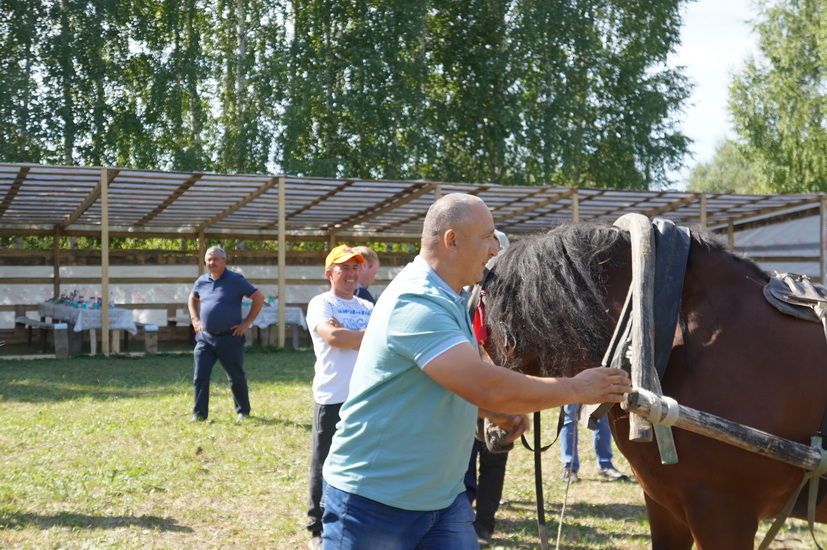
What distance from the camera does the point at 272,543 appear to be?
4867mm

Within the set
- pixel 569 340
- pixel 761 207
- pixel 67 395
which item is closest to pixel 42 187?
pixel 67 395

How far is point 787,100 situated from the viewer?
84.7 ft

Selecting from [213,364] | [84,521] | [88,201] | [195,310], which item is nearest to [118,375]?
[195,310]

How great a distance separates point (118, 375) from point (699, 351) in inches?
425

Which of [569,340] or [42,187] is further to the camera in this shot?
[42,187]

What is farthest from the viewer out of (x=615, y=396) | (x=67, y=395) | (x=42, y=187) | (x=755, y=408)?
(x=42, y=187)

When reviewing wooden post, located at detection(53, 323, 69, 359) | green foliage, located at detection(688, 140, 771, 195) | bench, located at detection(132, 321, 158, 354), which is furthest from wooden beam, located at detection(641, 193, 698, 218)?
green foliage, located at detection(688, 140, 771, 195)

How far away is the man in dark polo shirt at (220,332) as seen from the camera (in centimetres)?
841

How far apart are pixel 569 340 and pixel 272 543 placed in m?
2.90

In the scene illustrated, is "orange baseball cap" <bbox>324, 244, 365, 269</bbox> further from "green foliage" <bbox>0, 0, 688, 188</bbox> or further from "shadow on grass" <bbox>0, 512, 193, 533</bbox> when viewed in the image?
"green foliage" <bbox>0, 0, 688, 188</bbox>

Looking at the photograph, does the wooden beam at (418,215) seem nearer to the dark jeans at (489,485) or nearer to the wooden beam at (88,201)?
the wooden beam at (88,201)

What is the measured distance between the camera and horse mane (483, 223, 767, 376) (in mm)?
2727

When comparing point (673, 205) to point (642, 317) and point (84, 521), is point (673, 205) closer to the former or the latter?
point (84, 521)

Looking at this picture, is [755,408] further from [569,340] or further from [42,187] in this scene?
[42,187]
